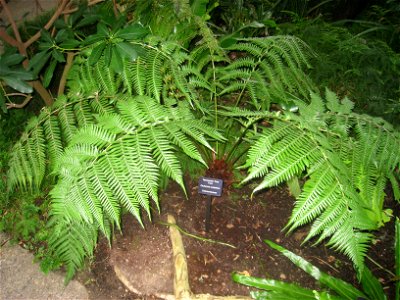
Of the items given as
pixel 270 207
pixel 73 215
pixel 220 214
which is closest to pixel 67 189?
pixel 73 215

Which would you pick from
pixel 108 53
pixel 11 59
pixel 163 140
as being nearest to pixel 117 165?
pixel 163 140

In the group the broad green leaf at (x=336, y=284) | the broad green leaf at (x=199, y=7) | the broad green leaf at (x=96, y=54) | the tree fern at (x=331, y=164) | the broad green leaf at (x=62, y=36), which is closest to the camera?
the tree fern at (x=331, y=164)

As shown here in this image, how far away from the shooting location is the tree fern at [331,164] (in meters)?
1.32

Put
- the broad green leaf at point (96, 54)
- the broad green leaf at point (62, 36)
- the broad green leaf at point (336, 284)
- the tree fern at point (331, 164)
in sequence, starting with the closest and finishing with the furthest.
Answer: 1. the tree fern at point (331, 164)
2. the broad green leaf at point (96, 54)
3. the broad green leaf at point (336, 284)
4. the broad green leaf at point (62, 36)

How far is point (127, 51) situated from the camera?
5.48 feet

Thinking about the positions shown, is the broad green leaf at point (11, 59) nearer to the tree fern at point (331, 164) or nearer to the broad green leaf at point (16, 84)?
the broad green leaf at point (16, 84)

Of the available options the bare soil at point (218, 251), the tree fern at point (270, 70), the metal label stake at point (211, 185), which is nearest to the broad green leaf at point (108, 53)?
the tree fern at point (270, 70)

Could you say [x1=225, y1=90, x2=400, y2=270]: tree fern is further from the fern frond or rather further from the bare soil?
the bare soil

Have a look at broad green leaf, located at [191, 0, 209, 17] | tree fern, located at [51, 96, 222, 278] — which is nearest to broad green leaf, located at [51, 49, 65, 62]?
tree fern, located at [51, 96, 222, 278]

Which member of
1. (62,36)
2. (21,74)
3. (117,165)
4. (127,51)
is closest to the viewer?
(117,165)

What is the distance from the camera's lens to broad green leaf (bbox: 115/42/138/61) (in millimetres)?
1662

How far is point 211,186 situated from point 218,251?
22.0 inches

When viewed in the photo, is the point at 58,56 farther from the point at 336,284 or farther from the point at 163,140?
the point at 336,284

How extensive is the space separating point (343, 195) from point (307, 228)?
935 millimetres
